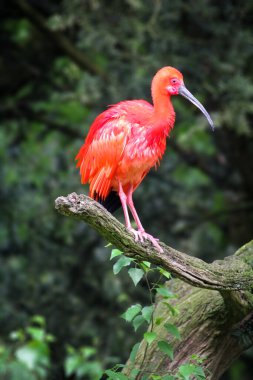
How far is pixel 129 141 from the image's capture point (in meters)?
6.62

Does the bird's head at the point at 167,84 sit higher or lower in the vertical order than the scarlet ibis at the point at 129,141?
higher

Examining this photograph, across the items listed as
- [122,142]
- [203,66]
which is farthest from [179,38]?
[122,142]

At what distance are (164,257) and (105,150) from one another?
1.45 metres

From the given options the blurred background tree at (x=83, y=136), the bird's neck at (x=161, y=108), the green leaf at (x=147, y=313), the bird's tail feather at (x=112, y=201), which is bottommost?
the green leaf at (x=147, y=313)

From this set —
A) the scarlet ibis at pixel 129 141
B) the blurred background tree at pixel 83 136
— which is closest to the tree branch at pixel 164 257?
the scarlet ibis at pixel 129 141

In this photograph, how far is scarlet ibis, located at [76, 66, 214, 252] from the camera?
21.6 feet

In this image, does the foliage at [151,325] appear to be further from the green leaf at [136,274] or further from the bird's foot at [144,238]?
the bird's foot at [144,238]

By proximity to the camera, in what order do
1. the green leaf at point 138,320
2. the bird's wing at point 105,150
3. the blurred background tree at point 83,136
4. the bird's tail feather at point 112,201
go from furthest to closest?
1. the blurred background tree at point 83,136
2. the bird's tail feather at point 112,201
3. the bird's wing at point 105,150
4. the green leaf at point 138,320

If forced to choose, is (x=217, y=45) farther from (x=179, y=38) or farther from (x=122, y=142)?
(x=122, y=142)

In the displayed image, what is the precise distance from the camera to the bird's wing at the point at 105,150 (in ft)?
21.6

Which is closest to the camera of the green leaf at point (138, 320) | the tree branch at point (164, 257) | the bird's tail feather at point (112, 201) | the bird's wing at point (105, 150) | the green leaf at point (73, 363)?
the tree branch at point (164, 257)

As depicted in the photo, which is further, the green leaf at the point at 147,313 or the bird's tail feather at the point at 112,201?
the bird's tail feather at the point at 112,201

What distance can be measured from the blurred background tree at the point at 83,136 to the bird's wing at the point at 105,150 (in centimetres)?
296

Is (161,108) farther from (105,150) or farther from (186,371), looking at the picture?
(186,371)
